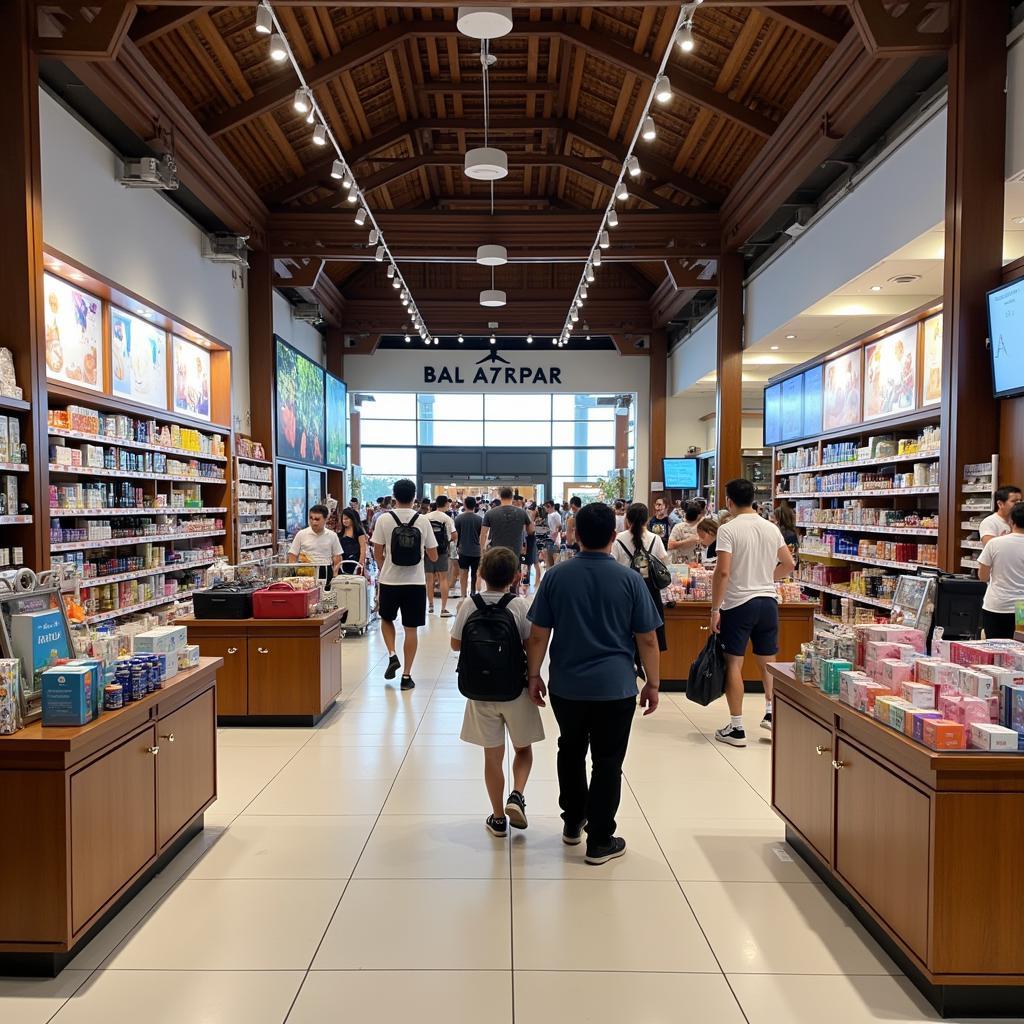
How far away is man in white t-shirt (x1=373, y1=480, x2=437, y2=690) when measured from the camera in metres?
6.67

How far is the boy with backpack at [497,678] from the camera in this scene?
141 inches

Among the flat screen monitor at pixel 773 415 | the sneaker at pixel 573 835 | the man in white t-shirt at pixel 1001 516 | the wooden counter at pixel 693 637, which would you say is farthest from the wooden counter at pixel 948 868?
the flat screen monitor at pixel 773 415

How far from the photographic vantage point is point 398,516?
6695 millimetres

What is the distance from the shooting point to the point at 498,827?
3.80 m

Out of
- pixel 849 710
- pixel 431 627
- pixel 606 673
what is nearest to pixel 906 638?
pixel 849 710

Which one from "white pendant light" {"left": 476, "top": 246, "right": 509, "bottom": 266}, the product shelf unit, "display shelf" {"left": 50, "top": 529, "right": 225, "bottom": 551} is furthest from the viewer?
"white pendant light" {"left": 476, "top": 246, "right": 509, "bottom": 266}

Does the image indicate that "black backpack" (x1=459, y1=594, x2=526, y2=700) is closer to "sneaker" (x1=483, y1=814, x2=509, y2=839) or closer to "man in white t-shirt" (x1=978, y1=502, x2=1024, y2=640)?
"sneaker" (x1=483, y1=814, x2=509, y2=839)

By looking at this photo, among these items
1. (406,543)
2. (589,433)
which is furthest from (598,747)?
(589,433)

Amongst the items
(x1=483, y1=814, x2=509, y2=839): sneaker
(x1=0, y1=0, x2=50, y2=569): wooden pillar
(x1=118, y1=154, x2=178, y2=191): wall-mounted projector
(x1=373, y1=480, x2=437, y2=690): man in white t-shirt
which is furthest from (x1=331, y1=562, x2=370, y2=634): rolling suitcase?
(x1=483, y1=814, x2=509, y2=839): sneaker

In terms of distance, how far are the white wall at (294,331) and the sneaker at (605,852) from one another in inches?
423

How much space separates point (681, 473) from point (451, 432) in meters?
6.41

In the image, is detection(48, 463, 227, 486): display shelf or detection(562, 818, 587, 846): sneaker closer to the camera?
detection(562, 818, 587, 846): sneaker

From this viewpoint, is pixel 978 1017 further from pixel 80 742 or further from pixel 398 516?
pixel 398 516

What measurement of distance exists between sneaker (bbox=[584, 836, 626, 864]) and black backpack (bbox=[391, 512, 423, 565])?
3.48 metres
